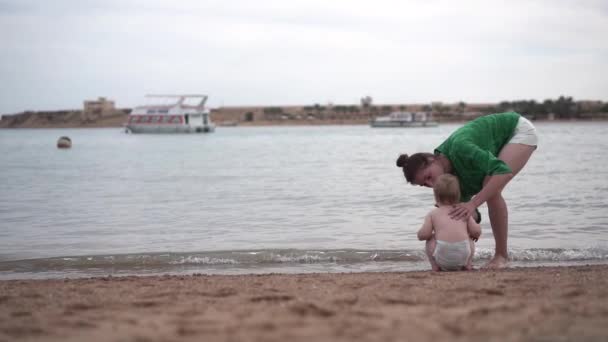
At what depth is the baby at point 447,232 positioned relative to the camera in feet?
15.6

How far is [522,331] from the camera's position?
2850mm

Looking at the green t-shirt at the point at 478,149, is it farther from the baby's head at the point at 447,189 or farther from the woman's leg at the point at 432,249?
the woman's leg at the point at 432,249

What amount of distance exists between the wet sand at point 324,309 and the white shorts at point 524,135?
102 cm

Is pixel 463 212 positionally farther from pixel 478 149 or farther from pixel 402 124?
pixel 402 124

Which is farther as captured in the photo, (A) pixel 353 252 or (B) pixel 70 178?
(B) pixel 70 178

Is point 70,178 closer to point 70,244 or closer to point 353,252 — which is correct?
point 70,244

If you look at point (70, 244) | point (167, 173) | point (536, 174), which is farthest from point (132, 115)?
point (70, 244)

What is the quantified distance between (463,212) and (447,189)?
0.20m

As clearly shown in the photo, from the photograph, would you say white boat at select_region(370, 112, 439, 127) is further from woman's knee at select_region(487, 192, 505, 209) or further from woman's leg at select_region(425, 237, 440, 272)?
woman's leg at select_region(425, 237, 440, 272)

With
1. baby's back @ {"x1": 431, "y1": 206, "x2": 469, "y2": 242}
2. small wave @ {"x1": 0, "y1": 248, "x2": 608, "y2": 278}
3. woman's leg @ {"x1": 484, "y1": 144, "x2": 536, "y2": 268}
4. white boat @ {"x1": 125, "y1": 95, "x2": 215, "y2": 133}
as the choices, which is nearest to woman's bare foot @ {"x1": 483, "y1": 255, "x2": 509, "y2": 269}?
woman's leg @ {"x1": 484, "y1": 144, "x2": 536, "y2": 268}

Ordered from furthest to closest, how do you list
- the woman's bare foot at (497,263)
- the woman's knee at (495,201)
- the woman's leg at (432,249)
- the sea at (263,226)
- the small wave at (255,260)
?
the sea at (263,226), the small wave at (255,260), the woman's bare foot at (497,263), the woman's knee at (495,201), the woman's leg at (432,249)

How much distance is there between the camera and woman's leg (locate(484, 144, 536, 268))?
5035mm

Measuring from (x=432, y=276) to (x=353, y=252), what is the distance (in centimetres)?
227

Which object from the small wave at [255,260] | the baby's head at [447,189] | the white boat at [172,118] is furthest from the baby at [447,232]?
the white boat at [172,118]
